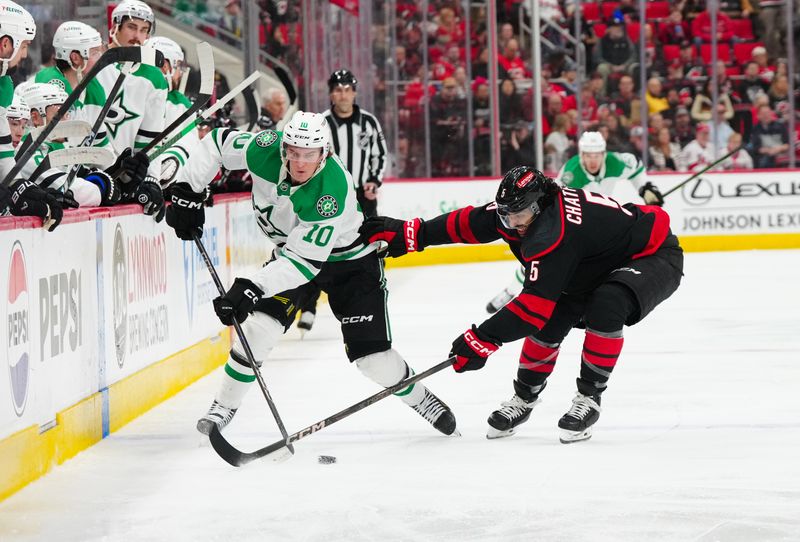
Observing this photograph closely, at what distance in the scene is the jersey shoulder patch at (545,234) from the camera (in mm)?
3691

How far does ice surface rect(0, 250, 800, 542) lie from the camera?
3.02 metres

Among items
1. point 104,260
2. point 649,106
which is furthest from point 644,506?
point 649,106

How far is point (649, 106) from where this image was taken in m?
12.0

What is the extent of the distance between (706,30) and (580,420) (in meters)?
9.43

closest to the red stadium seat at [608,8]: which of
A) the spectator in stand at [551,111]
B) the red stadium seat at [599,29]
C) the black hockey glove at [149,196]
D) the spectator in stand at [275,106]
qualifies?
the red stadium seat at [599,29]

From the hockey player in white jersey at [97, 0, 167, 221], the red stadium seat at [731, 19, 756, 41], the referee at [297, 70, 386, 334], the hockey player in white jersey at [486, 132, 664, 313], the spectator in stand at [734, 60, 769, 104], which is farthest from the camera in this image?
the red stadium seat at [731, 19, 756, 41]

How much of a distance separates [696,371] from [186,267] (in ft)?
7.09

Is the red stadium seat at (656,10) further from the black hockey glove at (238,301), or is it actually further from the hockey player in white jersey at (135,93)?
the black hockey glove at (238,301)

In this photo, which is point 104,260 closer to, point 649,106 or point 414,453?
point 414,453

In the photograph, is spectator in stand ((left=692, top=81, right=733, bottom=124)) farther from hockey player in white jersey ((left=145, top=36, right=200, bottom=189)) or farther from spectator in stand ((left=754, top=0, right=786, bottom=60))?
hockey player in white jersey ((left=145, top=36, right=200, bottom=189))

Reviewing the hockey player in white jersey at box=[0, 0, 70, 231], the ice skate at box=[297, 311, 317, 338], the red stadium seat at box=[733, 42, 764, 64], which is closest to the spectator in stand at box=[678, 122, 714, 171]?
the red stadium seat at box=[733, 42, 764, 64]

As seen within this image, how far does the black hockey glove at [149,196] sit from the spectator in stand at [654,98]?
8.12 m

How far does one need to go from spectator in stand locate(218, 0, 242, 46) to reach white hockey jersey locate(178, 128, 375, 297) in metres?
4.69

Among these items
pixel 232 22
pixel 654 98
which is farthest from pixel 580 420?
pixel 654 98
